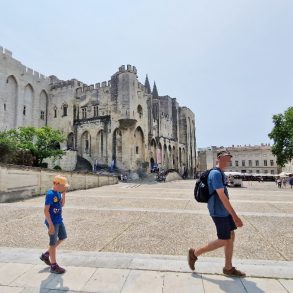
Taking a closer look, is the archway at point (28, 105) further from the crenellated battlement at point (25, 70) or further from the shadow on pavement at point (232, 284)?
the shadow on pavement at point (232, 284)

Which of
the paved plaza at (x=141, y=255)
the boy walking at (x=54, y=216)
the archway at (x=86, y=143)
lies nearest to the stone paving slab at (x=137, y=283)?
the paved plaza at (x=141, y=255)

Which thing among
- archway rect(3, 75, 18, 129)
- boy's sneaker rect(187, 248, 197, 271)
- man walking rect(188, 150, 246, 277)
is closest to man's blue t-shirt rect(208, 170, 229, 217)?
man walking rect(188, 150, 246, 277)

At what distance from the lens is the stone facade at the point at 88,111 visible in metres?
39.2

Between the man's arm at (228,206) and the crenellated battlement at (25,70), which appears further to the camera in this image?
the crenellated battlement at (25,70)

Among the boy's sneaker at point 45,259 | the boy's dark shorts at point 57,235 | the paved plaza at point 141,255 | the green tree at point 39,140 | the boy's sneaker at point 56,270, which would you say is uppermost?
the green tree at point 39,140

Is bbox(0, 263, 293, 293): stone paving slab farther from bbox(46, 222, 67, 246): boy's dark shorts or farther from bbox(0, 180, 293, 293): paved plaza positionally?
bbox(46, 222, 67, 246): boy's dark shorts

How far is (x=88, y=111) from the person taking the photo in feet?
147

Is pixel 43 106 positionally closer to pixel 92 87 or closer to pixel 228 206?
pixel 92 87

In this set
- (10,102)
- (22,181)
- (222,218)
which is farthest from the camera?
(10,102)

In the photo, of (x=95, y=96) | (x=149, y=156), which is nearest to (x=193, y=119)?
(x=149, y=156)

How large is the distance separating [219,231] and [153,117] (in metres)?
50.9

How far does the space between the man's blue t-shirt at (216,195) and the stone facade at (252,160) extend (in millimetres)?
82423

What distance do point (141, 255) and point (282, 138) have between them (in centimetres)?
4187

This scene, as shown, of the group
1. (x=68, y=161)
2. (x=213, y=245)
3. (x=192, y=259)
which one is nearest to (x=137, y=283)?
(x=192, y=259)
